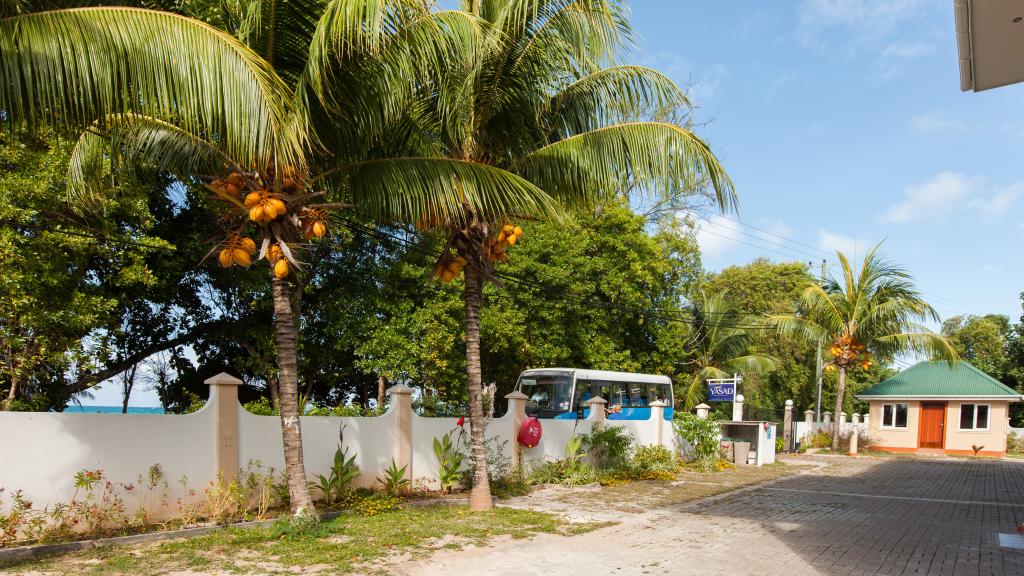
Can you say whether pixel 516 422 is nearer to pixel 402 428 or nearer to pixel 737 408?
pixel 402 428

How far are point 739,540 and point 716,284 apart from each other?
→ 28.4 m

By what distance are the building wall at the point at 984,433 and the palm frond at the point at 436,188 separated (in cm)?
2968

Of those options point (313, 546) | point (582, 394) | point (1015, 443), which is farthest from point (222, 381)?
point (1015, 443)

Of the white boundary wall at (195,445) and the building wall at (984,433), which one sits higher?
the white boundary wall at (195,445)

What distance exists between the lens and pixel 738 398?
70.6 ft

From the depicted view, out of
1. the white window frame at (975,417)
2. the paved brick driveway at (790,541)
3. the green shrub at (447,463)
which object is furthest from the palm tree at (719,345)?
the green shrub at (447,463)

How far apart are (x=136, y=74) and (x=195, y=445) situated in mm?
4807

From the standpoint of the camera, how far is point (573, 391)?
61.5 ft

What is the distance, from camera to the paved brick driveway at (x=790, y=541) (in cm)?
741

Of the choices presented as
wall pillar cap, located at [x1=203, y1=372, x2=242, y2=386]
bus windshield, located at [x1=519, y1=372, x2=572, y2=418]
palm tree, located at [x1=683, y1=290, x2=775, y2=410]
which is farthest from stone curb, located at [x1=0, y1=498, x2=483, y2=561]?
palm tree, located at [x1=683, y1=290, x2=775, y2=410]

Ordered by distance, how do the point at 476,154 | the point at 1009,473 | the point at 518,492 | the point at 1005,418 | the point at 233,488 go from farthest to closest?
the point at 1005,418 < the point at 1009,473 < the point at 518,492 < the point at 476,154 < the point at 233,488

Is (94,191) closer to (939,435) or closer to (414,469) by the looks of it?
(414,469)

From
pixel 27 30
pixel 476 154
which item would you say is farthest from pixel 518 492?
pixel 27 30

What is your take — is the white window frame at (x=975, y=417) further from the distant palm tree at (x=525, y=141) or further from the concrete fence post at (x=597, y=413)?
the distant palm tree at (x=525, y=141)
